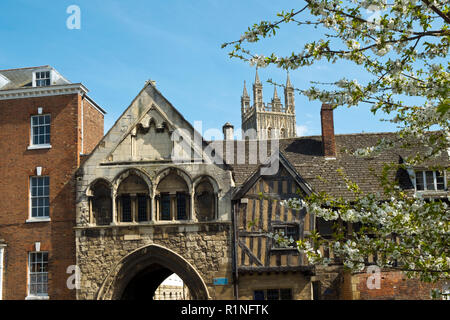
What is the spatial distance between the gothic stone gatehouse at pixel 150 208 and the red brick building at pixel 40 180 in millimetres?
937

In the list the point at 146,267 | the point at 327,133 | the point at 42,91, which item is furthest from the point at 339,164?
the point at 42,91

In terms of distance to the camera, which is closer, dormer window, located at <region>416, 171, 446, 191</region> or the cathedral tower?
dormer window, located at <region>416, 171, 446, 191</region>

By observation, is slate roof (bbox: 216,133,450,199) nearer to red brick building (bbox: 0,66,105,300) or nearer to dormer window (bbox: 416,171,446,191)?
dormer window (bbox: 416,171,446,191)

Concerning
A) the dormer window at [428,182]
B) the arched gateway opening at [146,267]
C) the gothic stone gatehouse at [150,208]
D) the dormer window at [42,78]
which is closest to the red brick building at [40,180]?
the dormer window at [42,78]

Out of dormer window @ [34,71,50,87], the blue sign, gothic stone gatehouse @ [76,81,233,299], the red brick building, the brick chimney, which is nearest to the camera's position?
the blue sign

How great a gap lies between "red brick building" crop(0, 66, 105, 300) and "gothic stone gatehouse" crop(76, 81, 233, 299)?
937 millimetres

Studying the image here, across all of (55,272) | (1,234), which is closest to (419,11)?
(55,272)

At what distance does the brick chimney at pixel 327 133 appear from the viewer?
2358 cm

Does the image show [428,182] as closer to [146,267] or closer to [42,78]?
[146,267]

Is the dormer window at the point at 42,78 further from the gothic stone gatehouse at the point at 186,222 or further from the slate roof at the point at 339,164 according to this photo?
the slate roof at the point at 339,164

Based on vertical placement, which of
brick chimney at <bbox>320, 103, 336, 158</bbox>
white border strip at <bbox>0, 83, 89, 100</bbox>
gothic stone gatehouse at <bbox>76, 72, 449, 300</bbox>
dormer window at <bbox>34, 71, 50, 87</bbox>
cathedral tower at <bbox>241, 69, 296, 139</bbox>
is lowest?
gothic stone gatehouse at <bbox>76, 72, 449, 300</bbox>

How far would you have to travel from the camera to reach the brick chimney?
928 inches

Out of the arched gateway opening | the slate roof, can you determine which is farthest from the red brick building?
the slate roof
